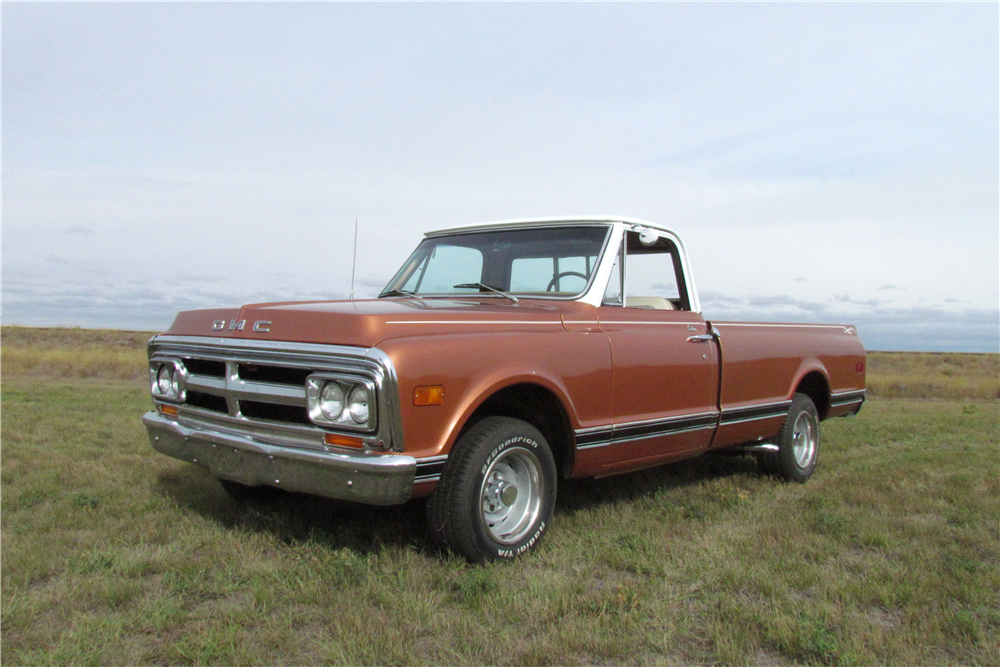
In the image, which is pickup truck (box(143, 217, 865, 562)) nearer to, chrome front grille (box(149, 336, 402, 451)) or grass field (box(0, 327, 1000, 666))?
chrome front grille (box(149, 336, 402, 451))

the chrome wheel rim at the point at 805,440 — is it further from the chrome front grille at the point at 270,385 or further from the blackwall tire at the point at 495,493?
the chrome front grille at the point at 270,385

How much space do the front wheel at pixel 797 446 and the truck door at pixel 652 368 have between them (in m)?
1.18

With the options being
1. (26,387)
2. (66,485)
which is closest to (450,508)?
(66,485)

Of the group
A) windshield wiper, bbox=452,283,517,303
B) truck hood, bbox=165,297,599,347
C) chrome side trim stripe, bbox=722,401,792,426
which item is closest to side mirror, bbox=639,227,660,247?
truck hood, bbox=165,297,599,347

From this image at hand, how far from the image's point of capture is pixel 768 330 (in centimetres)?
618

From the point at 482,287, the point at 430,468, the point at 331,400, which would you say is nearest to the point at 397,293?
the point at 482,287

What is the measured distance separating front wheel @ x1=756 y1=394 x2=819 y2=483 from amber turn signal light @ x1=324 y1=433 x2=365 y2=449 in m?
4.05

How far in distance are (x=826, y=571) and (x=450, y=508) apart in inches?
76.1

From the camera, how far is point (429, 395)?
3.58 m

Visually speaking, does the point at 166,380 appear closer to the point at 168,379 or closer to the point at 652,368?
the point at 168,379

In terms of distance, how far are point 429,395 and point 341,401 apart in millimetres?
407

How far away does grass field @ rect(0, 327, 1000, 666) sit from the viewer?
10.0 ft

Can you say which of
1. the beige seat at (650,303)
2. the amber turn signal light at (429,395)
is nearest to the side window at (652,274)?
the beige seat at (650,303)

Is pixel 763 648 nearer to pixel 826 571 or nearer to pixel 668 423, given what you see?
pixel 826 571
